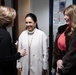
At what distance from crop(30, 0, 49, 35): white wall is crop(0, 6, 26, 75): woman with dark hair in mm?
1488

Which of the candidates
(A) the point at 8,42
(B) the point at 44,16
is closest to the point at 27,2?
(B) the point at 44,16

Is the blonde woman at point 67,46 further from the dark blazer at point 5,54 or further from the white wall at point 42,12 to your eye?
the white wall at point 42,12

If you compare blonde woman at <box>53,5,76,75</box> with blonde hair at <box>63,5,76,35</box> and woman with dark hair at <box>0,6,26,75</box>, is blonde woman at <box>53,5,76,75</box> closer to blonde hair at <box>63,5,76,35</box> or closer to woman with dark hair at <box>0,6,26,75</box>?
blonde hair at <box>63,5,76,35</box>

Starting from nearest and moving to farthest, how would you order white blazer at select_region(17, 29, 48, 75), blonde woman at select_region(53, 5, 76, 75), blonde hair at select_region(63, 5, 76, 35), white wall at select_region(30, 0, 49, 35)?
blonde woman at select_region(53, 5, 76, 75), blonde hair at select_region(63, 5, 76, 35), white blazer at select_region(17, 29, 48, 75), white wall at select_region(30, 0, 49, 35)

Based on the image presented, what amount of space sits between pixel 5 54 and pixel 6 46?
79 mm

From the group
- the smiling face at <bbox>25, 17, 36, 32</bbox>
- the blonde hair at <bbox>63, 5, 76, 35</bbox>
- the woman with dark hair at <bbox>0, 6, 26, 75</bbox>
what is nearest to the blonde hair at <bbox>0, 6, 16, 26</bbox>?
the woman with dark hair at <bbox>0, 6, 26, 75</bbox>

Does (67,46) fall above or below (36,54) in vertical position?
above

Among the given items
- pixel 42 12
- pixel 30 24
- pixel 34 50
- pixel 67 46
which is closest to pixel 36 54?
pixel 34 50

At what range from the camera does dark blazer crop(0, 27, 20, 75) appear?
1918 mm

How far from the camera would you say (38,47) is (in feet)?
9.43

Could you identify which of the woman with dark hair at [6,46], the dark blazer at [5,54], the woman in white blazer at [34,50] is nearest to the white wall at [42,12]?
the woman in white blazer at [34,50]

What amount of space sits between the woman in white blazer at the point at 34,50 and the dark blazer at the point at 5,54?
2.82 ft

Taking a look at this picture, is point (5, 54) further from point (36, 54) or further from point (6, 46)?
point (36, 54)

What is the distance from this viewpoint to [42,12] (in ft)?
11.8
